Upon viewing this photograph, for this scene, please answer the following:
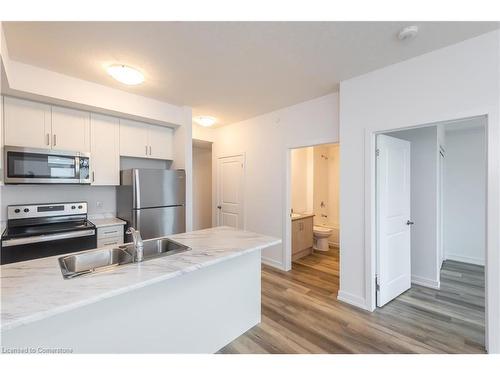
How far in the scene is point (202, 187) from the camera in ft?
18.5

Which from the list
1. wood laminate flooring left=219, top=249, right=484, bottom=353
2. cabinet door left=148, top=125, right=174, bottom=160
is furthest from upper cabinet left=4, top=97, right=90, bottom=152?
wood laminate flooring left=219, top=249, right=484, bottom=353

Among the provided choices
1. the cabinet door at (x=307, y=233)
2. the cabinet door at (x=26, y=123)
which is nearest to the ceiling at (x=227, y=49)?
the cabinet door at (x=26, y=123)

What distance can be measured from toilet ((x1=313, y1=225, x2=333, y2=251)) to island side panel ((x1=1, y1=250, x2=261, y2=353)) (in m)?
2.74

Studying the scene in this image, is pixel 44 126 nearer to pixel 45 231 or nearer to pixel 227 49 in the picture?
pixel 45 231

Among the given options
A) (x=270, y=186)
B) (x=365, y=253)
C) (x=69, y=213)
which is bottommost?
(x=365, y=253)

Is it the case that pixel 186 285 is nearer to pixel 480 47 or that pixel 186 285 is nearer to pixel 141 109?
→ pixel 141 109

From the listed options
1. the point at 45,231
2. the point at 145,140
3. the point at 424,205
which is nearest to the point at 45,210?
the point at 45,231

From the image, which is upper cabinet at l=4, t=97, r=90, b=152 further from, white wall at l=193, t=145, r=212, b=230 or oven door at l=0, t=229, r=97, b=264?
white wall at l=193, t=145, r=212, b=230

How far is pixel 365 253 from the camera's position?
249 cm

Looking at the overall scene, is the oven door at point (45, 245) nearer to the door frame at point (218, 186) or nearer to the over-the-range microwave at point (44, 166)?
the over-the-range microwave at point (44, 166)

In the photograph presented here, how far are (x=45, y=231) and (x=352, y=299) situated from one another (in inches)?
135

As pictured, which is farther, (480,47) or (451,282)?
(451,282)
